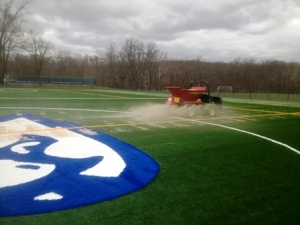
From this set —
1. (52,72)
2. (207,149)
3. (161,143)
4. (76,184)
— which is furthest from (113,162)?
(52,72)

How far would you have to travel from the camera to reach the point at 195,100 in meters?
13.4

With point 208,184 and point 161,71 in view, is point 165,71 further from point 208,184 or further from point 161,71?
point 208,184

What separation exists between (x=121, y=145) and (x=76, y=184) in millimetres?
2824

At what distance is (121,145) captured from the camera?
723 centimetres

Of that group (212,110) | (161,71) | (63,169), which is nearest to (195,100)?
(212,110)

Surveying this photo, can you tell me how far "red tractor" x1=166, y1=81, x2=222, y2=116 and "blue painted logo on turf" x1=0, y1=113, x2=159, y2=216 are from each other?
5.13 m

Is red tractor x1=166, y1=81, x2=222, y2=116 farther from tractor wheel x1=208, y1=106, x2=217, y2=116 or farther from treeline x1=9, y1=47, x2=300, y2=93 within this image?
treeline x1=9, y1=47, x2=300, y2=93

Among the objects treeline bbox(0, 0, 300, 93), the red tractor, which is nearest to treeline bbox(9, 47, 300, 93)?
treeline bbox(0, 0, 300, 93)

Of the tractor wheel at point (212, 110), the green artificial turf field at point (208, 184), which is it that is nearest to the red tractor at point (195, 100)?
the tractor wheel at point (212, 110)

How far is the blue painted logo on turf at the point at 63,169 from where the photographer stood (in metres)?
3.90

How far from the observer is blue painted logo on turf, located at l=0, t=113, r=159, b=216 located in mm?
3896

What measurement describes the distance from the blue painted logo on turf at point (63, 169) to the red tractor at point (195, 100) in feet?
16.8

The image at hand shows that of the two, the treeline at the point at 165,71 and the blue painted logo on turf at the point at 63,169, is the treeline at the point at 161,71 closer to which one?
the treeline at the point at 165,71

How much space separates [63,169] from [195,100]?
924 centimetres
